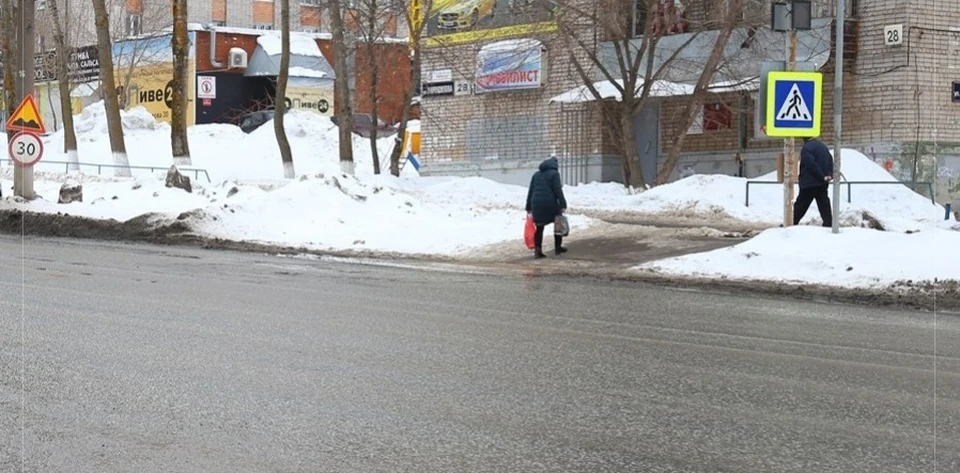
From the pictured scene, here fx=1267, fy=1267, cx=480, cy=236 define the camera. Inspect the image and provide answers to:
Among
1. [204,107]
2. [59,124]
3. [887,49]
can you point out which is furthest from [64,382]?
[59,124]

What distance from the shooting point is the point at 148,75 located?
63312mm

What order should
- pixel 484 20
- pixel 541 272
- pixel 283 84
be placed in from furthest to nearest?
pixel 484 20
pixel 283 84
pixel 541 272

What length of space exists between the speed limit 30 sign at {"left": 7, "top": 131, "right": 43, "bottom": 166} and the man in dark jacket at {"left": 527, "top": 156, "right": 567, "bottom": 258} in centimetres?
1224

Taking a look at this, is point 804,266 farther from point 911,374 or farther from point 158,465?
point 158,465

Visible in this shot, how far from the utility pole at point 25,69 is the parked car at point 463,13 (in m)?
13.8

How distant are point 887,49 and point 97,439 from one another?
26520 millimetres

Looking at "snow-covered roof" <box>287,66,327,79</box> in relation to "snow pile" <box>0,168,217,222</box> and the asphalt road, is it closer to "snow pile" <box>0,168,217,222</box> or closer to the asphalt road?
"snow pile" <box>0,168,217,222</box>

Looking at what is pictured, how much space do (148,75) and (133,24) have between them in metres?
9.24

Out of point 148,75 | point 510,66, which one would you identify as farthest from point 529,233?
point 148,75

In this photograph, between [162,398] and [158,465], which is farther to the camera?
[162,398]

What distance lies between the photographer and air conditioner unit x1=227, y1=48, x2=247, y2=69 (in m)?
59.1

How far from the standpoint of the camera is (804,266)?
1655 centimetres

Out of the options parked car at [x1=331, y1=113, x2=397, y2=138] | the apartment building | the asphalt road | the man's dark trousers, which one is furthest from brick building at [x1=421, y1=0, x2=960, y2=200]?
the apartment building

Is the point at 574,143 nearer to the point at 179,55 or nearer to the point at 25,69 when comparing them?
the point at 179,55
